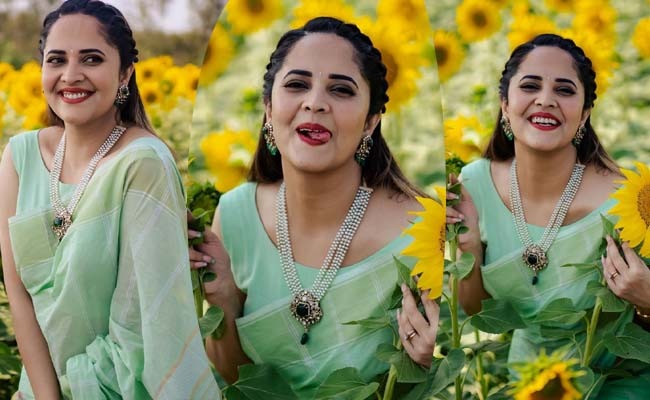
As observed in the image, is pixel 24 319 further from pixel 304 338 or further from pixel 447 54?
pixel 447 54

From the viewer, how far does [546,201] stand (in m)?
3.07

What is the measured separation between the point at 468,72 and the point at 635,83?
0.45 meters

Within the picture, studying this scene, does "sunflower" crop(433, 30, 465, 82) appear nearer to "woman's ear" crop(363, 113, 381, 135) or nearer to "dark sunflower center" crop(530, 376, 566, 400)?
"woman's ear" crop(363, 113, 381, 135)

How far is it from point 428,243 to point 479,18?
77 cm

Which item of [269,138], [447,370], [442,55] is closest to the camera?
[269,138]

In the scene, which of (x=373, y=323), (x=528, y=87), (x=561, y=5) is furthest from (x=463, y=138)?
(x=373, y=323)

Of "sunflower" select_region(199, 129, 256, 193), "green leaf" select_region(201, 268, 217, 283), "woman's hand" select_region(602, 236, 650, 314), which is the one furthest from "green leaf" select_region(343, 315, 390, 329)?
"woman's hand" select_region(602, 236, 650, 314)

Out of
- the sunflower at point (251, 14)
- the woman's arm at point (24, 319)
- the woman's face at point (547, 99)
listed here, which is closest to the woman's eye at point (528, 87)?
the woman's face at point (547, 99)

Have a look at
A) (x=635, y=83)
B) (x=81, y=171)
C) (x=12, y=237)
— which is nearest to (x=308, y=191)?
(x=81, y=171)

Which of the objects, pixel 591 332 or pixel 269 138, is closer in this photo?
pixel 269 138

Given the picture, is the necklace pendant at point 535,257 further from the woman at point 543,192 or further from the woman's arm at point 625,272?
the woman's arm at point 625,272

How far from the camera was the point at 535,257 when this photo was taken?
3.06 metres

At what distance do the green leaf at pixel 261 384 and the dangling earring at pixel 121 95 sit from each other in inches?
28.1

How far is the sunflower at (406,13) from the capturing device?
2750 millimetres
